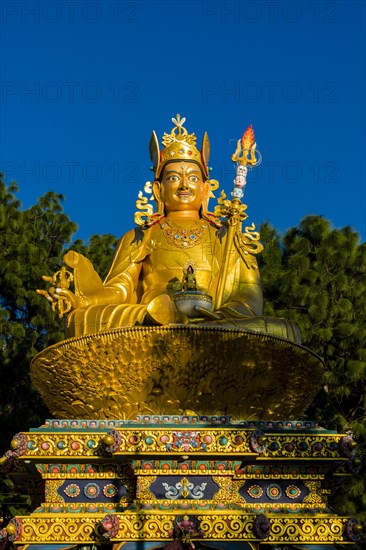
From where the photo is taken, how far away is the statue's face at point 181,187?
37.3 ft

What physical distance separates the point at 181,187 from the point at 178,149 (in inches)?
21.6

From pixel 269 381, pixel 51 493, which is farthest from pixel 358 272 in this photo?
pixel 51 493

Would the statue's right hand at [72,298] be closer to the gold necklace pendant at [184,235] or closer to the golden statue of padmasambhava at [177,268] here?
the golden statue of padmasambhava at [177,268]

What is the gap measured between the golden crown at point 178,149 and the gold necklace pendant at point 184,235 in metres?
0.94

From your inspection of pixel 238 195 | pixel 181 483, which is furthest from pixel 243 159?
pixel 181 483

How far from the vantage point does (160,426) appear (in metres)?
8.25

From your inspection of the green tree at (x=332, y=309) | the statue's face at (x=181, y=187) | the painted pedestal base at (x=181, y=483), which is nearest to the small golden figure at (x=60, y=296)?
the painted pedestal base at (x=181, y=483)

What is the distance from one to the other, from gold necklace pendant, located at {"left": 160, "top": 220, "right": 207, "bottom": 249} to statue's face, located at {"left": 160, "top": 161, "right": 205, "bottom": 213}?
44 cm

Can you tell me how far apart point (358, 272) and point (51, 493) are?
977 centimetres

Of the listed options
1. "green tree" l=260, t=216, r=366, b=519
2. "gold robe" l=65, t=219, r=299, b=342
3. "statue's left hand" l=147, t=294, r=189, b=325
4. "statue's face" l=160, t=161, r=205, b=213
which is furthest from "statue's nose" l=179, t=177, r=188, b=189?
"green tree" l=260, t=216, r=366, b=519

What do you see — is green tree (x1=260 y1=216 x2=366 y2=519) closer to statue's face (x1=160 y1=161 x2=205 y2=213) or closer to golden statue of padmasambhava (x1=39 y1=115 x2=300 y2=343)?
statue's face (x1=160 y1=161 x2=205 y2=213)

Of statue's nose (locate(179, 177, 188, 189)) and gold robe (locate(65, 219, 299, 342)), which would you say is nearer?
gold robe (locate(65, 219, 299, 342))

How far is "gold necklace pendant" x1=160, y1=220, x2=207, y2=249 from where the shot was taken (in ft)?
35.6

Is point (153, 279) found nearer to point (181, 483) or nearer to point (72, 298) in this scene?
point (72, 298)
